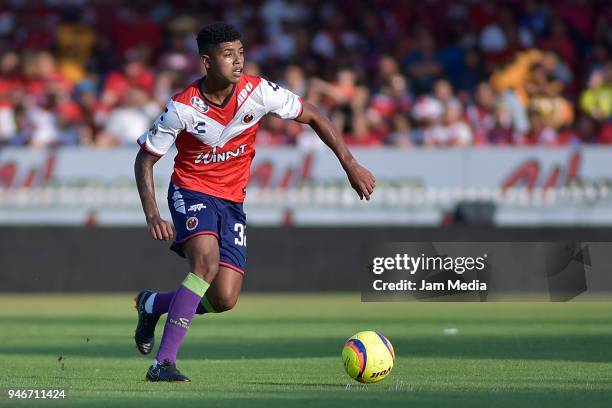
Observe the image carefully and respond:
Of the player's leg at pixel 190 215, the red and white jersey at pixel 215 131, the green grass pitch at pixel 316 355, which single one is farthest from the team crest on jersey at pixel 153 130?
the green grass pitch at pixel 316 355

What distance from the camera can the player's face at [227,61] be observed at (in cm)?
859

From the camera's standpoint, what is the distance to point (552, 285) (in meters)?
17.8

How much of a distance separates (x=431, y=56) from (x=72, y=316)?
345 inches

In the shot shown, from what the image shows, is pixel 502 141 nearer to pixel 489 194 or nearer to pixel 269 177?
pixel 489 194

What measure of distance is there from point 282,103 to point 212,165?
63 cm

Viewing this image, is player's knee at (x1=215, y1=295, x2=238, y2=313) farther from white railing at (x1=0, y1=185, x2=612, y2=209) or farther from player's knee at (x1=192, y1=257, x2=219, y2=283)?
white railing at (x1=0, y1=185, x2=612, y2=209)

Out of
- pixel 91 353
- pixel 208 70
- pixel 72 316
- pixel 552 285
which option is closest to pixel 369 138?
pixel 552 285

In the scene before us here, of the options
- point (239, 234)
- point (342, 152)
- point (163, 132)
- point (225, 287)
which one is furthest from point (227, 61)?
point (225, 287)

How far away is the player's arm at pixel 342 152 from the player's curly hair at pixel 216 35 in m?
0.72

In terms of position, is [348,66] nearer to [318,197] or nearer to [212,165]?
[318,197]

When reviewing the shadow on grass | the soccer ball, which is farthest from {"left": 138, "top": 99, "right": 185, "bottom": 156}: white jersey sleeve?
the shadow on grass

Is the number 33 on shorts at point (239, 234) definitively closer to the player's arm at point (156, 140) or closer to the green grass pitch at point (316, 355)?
the player's arm at point (156, 140)

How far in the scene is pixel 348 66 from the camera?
2183 centimetres

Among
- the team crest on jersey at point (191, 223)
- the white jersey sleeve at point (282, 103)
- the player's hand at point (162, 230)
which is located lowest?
the player's hand at point (162, 230)
